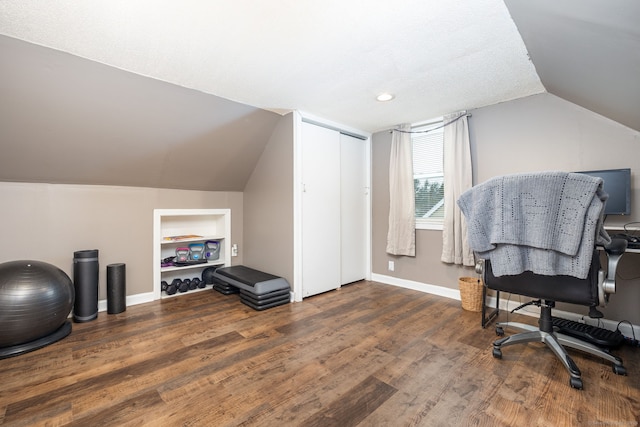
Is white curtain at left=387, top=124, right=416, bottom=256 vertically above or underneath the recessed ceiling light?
underneath

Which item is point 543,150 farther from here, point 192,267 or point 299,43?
point 192,267

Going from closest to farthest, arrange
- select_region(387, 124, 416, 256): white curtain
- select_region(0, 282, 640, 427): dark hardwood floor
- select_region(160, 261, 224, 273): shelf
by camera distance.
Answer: select_region(0, 282, 640, 427): dark hardwood floor < select_region(160, 261, 224, 273): shelf < select_region(387, 124, 416, 256): white curtain

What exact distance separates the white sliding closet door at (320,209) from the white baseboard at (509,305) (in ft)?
2.62

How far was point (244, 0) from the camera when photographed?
4.84 ft

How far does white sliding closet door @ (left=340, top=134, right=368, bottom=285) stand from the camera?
3807mm

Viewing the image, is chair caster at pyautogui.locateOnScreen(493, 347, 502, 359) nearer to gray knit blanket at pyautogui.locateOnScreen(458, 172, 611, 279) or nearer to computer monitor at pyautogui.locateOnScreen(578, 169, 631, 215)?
gray knit blanket at pyautogui.locateOnScreen(458, 172, 611, 279)

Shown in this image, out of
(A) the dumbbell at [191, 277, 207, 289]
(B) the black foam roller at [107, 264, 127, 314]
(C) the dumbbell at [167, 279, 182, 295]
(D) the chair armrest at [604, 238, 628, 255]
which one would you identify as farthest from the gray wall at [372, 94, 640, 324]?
(B) the black foam roller at [107, 264, 127, 314]

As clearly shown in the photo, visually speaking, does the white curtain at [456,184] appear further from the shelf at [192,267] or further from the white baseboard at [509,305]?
the shelf at [192,267]

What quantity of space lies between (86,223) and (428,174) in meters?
3.77

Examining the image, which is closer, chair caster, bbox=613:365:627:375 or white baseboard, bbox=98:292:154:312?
chair caster, bbox=613:365:627:375

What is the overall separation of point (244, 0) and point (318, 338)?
228 cm

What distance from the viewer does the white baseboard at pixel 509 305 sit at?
7.59ft

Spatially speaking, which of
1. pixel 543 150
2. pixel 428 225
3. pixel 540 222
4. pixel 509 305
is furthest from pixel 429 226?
pixel 540 222

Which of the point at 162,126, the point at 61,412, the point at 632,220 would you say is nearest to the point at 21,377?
the point at 61,412
